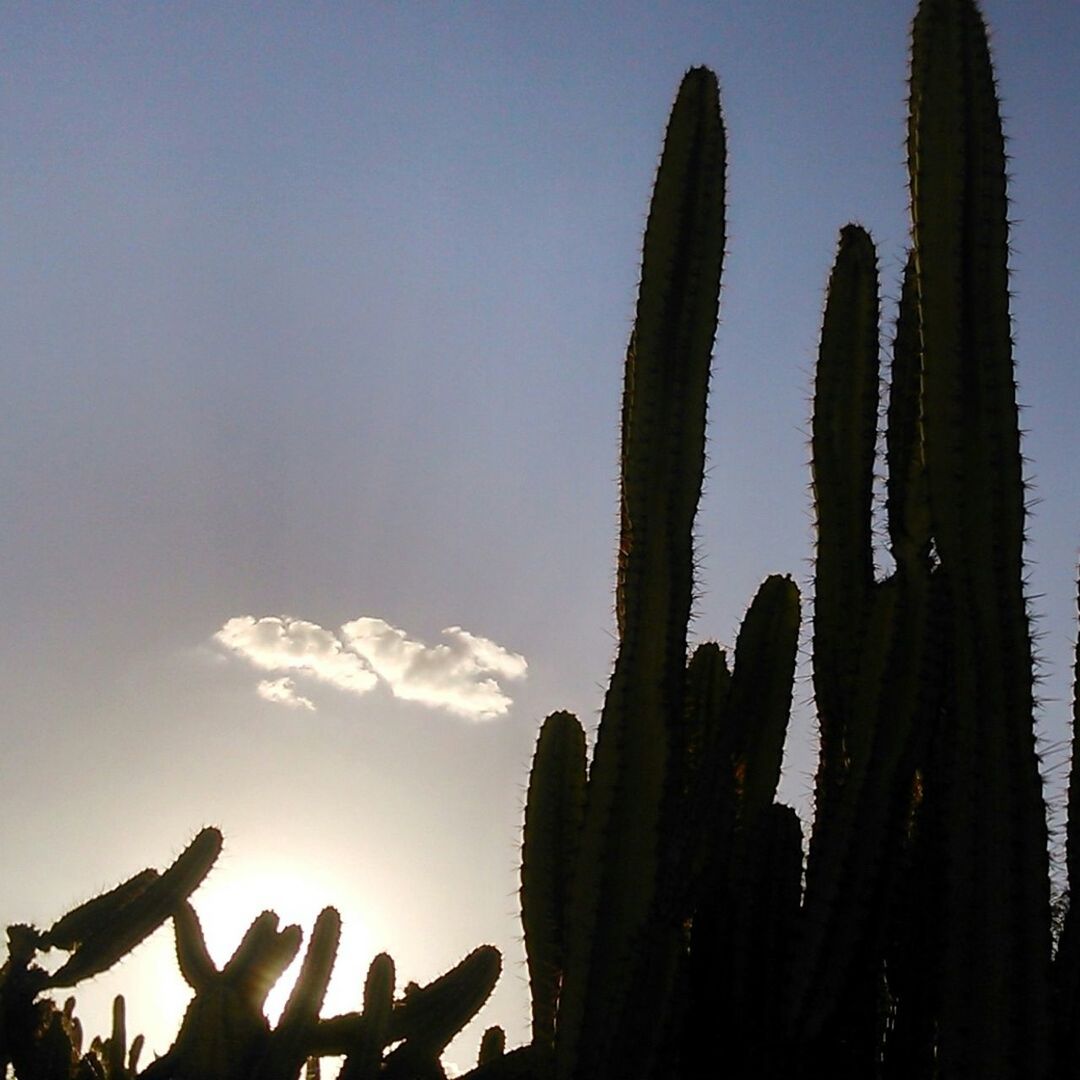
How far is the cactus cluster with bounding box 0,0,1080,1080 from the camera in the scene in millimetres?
3234

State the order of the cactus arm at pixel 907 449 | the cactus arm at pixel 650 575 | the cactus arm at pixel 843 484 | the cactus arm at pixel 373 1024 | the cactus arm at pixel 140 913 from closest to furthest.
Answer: the cactus arm at pixel 650 575 < the cactus arm at pixel 907 449 < the cactus arm at pixel 843 484 < the cactus arm at pixel 373 1024 < the cactus arm at pixel 140 913

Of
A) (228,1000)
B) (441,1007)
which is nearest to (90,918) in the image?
(228,1000)

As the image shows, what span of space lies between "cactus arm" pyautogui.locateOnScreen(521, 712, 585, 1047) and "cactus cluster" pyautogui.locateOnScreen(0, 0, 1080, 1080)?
0.01 meters

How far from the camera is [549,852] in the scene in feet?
14.1

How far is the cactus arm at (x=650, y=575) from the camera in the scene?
135 inches

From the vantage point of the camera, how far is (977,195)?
3.56 metres

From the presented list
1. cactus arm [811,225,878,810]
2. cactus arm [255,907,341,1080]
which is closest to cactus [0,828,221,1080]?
cactus arm [255,907,341,1080]

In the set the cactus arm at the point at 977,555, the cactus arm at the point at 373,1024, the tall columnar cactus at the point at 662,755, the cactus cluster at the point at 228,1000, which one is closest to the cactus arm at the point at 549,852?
the tall columnar cactus at the point at 662,755

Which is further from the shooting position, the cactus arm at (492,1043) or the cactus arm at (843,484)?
the cactus arm at (492,1043)

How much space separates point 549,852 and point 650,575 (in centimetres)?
113

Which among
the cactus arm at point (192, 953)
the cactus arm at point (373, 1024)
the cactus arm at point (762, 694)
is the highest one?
the cactus arm at point (762, 694)

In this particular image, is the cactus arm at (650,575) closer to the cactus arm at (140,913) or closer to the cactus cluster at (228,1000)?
the cactus cluster at (228,1000)

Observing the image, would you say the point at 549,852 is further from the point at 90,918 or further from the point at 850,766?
the point at 90,918

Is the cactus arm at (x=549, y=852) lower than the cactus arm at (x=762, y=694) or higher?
lower
